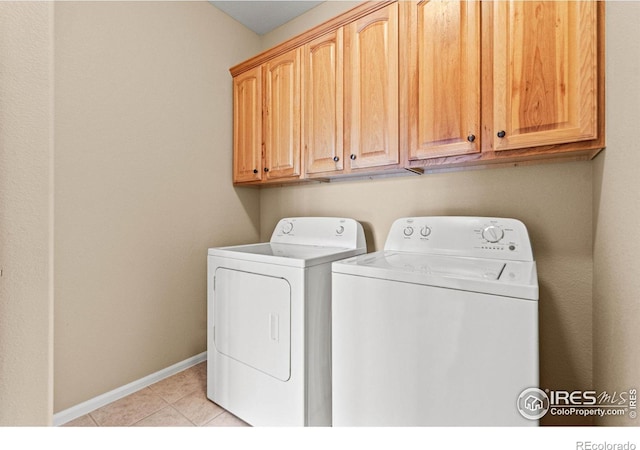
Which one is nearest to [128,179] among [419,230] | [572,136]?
[419,230]

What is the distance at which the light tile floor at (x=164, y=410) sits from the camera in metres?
1.56

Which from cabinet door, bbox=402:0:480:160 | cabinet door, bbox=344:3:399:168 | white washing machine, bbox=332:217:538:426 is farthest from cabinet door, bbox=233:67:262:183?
white washing machine, bbox=332:217:538:426

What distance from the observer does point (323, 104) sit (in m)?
1.81

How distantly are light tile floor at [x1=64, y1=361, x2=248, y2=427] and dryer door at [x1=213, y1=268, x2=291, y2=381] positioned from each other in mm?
346

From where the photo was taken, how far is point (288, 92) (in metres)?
1.97

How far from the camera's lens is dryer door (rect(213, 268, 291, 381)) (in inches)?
55.8

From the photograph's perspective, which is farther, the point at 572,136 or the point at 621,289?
the point at 572,136

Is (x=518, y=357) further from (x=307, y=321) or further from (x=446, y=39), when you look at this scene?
(x=446, y=39)

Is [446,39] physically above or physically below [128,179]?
above

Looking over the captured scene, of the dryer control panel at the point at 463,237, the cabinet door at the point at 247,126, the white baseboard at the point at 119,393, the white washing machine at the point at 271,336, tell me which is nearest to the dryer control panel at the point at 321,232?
the white washing machine at the point at 271,336

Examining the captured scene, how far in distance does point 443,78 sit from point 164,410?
7.61 feet

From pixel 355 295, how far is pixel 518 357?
582mm

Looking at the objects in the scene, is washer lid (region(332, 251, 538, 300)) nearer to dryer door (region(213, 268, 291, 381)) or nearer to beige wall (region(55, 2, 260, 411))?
dryer door (region(213, 268, 291, 381))

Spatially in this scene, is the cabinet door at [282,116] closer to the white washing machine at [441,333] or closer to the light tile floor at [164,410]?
the white washing machine at [441,333]
